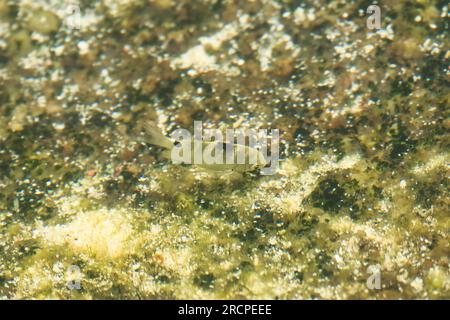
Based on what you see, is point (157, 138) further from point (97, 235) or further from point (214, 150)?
point (97, 235)

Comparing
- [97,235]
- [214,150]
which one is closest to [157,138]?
[214,150]

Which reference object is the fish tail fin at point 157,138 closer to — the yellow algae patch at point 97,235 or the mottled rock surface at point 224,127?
the mottled rock surface at point 224,127

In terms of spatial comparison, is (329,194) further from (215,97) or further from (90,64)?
(90,64)

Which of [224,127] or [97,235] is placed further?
[224,127]

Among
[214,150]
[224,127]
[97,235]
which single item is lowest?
[97,235]

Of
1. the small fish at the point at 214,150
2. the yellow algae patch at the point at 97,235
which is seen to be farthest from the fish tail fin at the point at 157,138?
the yellow algae patch at the point at 97,235

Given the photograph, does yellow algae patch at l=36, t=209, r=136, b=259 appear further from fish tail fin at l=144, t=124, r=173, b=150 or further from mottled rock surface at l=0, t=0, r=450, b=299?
fish tail fin at l=144, t=124, r=173, b=150
